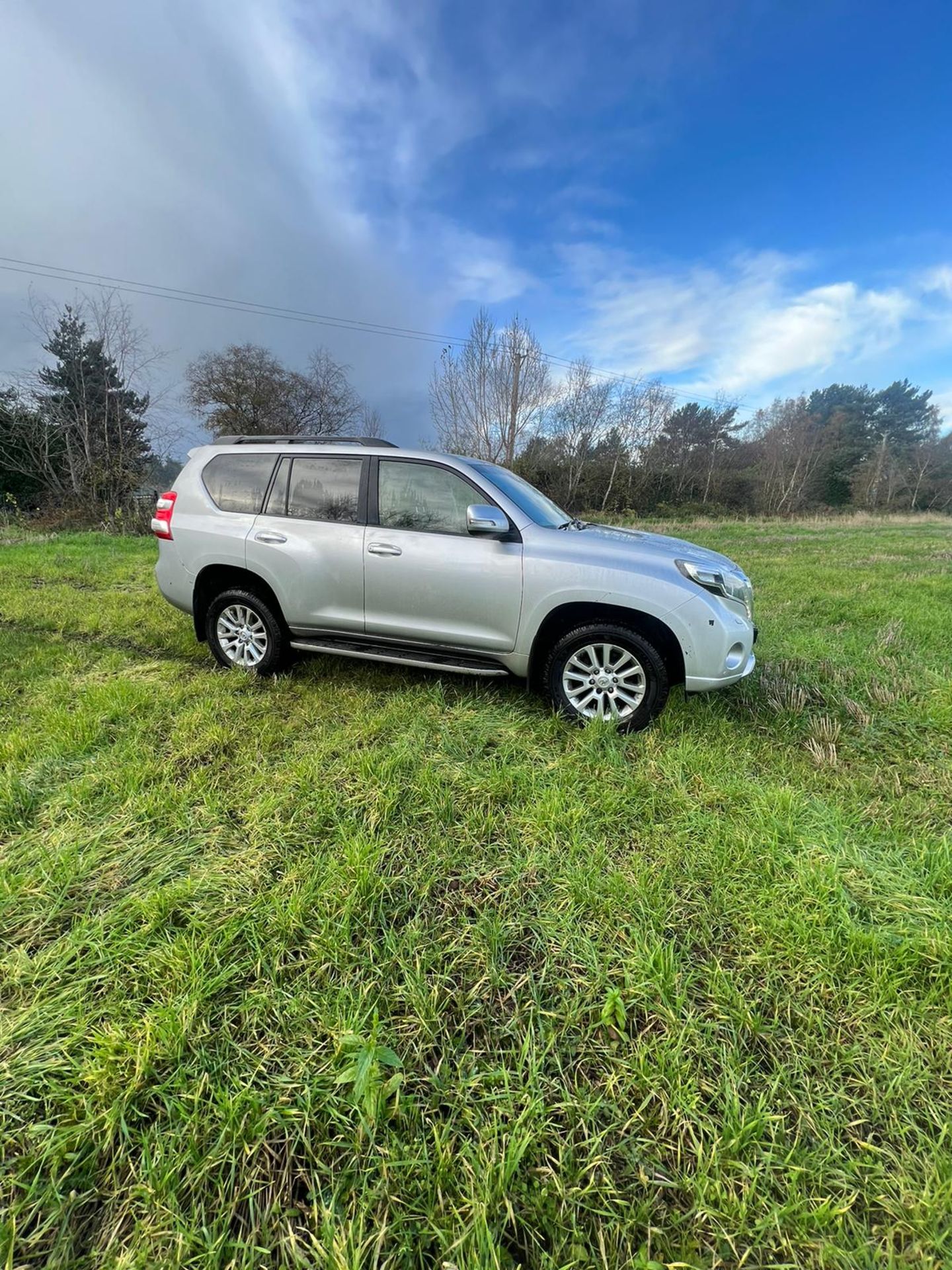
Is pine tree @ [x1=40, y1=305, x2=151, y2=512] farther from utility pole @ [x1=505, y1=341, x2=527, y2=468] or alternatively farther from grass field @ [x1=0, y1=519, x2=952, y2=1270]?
grass field @ [x1=0, y1=519, x2=952, y2=1270]

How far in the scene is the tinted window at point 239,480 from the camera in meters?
3.80

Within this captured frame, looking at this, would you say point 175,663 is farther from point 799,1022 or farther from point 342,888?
point 799,1022

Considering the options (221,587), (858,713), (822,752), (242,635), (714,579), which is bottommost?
(822,752)

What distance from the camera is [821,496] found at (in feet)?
127

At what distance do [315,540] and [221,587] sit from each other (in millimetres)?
1004

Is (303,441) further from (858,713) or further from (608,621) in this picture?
(858,713)

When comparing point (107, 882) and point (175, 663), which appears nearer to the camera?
point (107, 882)

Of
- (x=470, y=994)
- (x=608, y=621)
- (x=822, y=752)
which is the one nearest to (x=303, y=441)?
(x=608, y=621)

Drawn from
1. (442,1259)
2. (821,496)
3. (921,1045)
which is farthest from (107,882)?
(821,496)

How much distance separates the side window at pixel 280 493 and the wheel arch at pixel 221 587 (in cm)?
48

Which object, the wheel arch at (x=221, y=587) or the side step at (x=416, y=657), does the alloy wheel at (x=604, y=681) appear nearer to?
the side step at (x=416, y=657)

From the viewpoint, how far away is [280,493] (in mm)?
3748

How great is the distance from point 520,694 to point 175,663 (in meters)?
2.80

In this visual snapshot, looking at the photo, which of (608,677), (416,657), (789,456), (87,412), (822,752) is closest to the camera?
(822,752)
